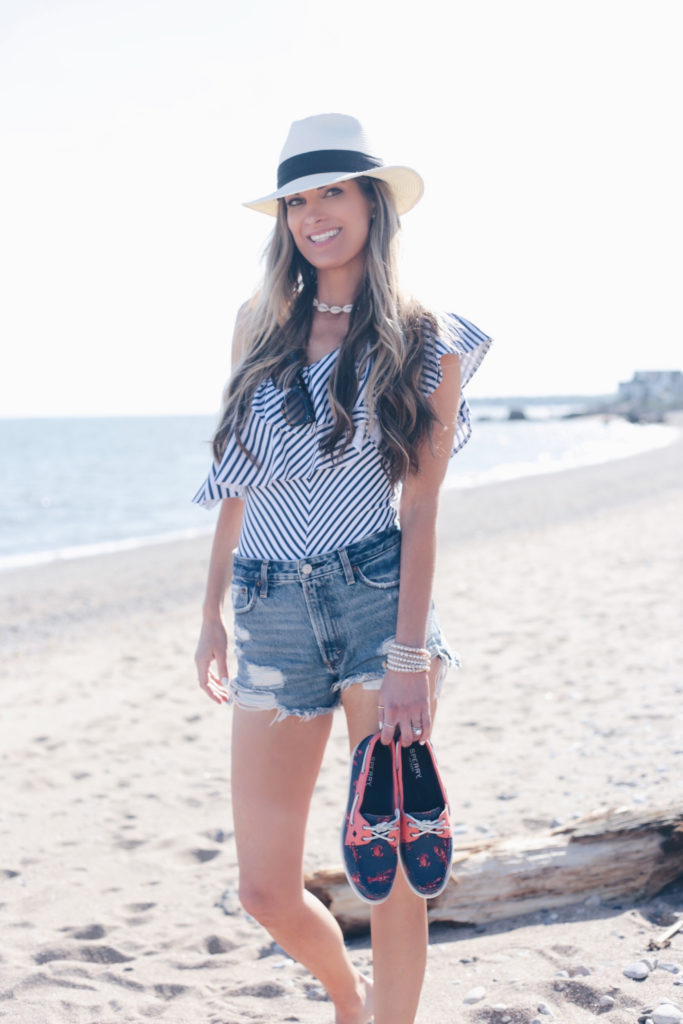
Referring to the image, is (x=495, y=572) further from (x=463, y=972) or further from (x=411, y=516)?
(x=411, y=516)

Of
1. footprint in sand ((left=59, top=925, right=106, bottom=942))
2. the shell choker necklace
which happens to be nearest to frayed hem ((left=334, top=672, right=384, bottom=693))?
the shell choker necklace

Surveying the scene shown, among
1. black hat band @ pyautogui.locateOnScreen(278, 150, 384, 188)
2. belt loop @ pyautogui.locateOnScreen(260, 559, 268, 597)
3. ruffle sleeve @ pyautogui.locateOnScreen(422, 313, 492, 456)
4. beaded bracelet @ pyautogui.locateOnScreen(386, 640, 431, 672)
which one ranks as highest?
black hat band @ pyautogui.locateOnScreen(278, 150, 384, 188)

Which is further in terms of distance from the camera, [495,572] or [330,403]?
[495,572]

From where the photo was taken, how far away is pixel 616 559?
10781 millimetres

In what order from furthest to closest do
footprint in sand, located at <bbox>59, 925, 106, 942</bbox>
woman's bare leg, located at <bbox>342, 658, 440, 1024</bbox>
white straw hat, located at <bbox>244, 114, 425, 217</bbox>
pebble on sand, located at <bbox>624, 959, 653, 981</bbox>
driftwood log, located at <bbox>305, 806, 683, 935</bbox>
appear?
footprint in sand, located at <bbox>59, 925, 106, 942</bbox>, driftwood log, located at <bbox>305, 806, 683, 935</bbox>, pebble on sand, located at <bbox>624, 959, 653, 981</bbox>, white straw hat, located at <bbox>244, 114, 425, 217</bbox>, woman's bare leg, located at <bbox>342, 658, 440, 1024</bbox>

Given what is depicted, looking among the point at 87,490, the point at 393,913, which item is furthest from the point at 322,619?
the point at 87,490

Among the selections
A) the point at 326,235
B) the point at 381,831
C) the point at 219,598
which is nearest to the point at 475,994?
the point at 381,831

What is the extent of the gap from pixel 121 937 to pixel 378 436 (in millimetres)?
2304

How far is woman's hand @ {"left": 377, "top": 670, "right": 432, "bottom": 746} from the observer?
6.86 ft

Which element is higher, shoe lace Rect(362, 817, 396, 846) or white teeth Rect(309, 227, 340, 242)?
white teeth Rect(309, 227, 340, 242)

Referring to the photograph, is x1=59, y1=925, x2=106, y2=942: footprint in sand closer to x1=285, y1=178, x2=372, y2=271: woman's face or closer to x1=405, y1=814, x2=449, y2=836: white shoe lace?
x1=405, y1=814, x2=449, y2=836: white shoe lace

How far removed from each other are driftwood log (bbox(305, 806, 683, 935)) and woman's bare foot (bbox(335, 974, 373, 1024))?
0.57m

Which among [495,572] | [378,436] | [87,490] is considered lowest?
[87,490]

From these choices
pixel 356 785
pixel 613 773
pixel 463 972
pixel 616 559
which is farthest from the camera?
pixel 616 559
